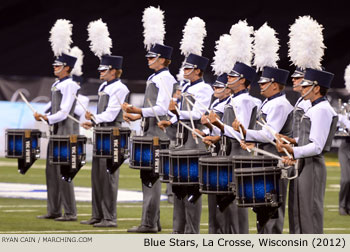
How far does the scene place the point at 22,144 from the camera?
11.8 metres

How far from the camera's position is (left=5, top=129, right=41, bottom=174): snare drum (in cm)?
1178

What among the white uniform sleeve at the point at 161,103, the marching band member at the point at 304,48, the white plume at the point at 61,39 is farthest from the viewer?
the white plume at the point at 61,39

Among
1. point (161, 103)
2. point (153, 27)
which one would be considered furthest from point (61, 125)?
point (161, 103)

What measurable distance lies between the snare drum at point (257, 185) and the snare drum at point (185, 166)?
3.87 feet

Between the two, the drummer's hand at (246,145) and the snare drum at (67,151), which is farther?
the snare drum at (67,151)

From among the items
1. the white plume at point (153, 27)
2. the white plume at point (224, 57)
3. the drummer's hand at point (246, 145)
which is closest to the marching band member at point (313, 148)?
the drummer's hand at point (246, 145)

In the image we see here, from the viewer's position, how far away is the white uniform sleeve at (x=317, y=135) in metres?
7.64

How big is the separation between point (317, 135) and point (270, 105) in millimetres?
1133

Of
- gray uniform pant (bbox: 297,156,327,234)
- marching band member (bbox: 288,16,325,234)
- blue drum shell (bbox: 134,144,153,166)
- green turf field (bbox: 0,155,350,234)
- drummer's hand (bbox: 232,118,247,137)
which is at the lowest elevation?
green turf field (bbox: 0,155,350,234)

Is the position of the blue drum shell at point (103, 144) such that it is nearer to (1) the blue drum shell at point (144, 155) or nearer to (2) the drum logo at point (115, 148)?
(2) the drum logo at point (115, 148)

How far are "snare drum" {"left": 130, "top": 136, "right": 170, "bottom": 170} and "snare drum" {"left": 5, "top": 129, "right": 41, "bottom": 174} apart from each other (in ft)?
6.27

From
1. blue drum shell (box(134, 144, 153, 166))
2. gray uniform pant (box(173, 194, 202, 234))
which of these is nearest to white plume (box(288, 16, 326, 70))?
gray uniform pant (box(173, 194, 202, 234))

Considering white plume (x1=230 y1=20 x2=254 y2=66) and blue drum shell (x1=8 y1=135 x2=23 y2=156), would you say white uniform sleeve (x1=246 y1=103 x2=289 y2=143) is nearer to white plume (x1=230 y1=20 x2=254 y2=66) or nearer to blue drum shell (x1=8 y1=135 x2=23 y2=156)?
white plume (x1=230 y1=20 x2=254 y2=66)

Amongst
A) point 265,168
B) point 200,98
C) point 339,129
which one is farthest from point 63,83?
point 265,168
